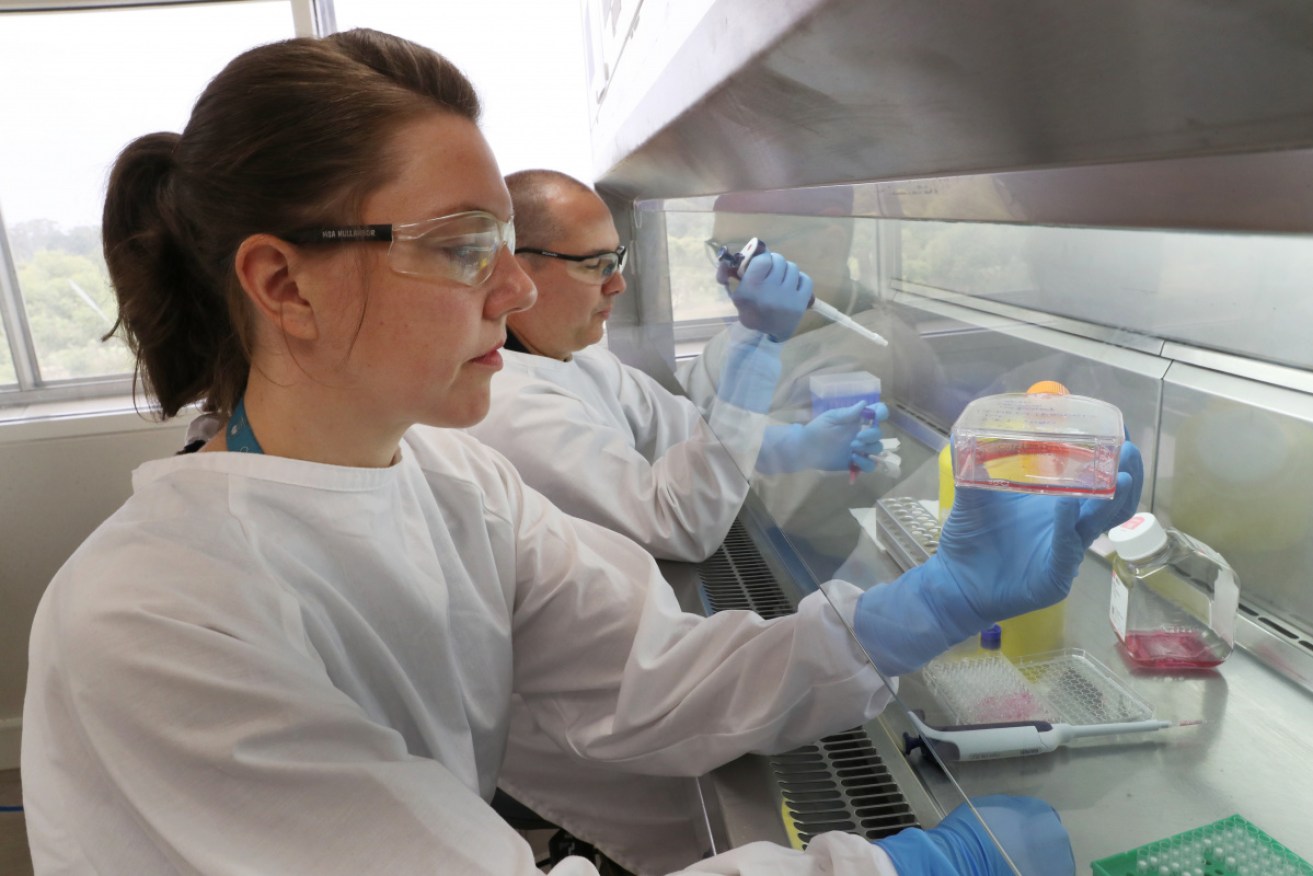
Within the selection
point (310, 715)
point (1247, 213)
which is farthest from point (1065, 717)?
point (310, 715)

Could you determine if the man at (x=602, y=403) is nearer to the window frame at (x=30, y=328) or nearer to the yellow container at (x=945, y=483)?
the yellow container at (x=945, y=483)

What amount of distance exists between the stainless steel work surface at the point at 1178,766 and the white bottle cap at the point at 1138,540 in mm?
24

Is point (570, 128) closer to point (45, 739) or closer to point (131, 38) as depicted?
point (131, 38)

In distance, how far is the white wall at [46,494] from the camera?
3074 millimetres

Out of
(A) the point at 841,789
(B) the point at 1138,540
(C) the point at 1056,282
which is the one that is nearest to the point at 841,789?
(A) the point at 841,789

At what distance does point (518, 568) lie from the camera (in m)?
1.30

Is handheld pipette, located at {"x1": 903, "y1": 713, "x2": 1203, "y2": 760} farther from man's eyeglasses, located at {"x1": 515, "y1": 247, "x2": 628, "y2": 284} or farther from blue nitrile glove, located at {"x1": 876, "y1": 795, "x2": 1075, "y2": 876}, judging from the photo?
man's eyeglasses, located at {"x1": 515, "y1": 247, "x2": 628, "y2": 284}

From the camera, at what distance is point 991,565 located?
0.80m

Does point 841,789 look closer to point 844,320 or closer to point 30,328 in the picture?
point 844,320

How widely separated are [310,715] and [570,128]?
315 centimetres

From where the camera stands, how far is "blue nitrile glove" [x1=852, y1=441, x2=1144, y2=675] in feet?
2.36

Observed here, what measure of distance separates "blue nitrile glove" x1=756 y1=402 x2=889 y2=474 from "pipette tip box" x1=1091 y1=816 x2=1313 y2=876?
0.55m

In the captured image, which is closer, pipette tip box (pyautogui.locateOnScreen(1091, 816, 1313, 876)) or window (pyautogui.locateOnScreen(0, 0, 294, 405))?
pipette tip box (pyautogui.locateOnScreen(1091, 816, 1313, 876))

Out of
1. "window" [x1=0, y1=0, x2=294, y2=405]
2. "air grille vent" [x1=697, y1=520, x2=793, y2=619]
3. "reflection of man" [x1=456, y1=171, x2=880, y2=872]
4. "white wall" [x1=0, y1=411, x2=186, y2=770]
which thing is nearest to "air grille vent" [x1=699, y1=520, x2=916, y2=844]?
"reflection of man" [x1=456, y1=171, x2=880, y2=872]
